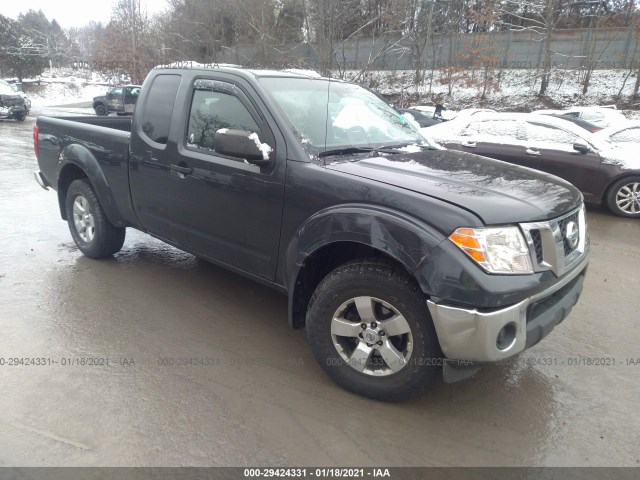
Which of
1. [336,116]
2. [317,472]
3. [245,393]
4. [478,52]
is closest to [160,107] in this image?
[336,116]

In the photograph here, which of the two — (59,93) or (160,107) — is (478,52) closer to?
(160,107)

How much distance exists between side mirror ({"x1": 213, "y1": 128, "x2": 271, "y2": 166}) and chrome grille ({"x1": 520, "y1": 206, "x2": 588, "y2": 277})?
5.25 ft

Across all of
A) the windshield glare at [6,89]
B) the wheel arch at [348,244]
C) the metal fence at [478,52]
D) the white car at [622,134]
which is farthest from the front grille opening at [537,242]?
the windshield glare at [6,89]

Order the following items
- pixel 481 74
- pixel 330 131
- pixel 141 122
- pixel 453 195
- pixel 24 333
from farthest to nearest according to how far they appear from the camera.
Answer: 1. pixel 481 74
2. pixel 141 122
3. pixel 24 333
4. pixel 330 131
5. pixel 453 195

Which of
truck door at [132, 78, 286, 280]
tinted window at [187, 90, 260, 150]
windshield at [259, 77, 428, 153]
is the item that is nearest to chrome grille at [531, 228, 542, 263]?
windshield at [259, 77, 428, 153]

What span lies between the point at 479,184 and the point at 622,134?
24.7 feet

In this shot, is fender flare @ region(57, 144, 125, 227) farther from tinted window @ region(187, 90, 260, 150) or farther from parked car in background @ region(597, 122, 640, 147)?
parked car in background @ region(597, 122, 640, 147)

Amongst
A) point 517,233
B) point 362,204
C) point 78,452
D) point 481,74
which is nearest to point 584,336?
point 517,233

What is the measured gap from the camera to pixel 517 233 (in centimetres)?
246

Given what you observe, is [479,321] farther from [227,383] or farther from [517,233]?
[227,383]

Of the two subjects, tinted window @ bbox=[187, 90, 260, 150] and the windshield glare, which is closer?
tinted window @ bbox=[187, 90, 260, 150]

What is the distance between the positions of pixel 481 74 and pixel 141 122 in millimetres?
23323

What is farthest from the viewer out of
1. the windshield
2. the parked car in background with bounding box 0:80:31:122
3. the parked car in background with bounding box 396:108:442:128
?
the parked car in background with bounding box 0:80:31:122

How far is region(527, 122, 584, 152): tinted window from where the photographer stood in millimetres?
7955
